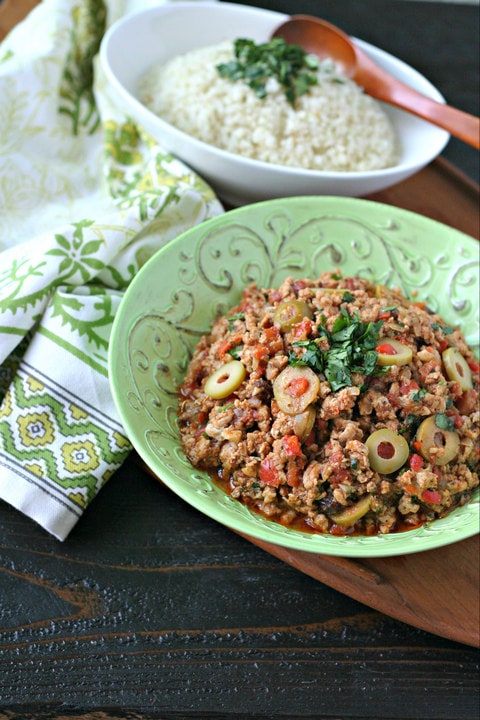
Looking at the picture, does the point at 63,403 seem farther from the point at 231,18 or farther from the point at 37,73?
the point at 231,18

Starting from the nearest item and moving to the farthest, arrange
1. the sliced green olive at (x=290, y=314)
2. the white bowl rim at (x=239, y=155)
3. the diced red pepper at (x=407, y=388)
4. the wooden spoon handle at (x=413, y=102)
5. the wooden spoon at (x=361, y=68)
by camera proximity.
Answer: the diced red pepper at (x=407, y=388)
the sliced green olive at (x=290, y=314)
the white bowl rim at (x=239, y=155)
the wooden spoon handle at (x=413, y=102)
the wooden spoon at (x=361, y=68)

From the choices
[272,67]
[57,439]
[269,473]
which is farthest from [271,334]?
[272,67]

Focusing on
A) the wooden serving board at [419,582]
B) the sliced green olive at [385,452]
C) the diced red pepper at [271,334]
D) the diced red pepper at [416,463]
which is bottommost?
the wooden serving board at [419,582]

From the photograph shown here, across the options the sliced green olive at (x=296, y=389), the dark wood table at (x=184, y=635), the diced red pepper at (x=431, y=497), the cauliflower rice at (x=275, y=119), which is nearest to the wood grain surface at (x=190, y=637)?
the dark wood table at (x=184, y=635)

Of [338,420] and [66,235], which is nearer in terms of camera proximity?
[338,420]

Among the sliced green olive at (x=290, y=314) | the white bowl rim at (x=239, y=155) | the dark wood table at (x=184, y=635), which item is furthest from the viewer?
the white bowl rim at (x=239, y=155)

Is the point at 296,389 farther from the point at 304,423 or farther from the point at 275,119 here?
the point at 275,119

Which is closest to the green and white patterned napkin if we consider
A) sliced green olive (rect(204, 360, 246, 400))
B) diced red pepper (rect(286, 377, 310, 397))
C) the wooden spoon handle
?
sliced green olive (rect(204, 360, 246, 400))

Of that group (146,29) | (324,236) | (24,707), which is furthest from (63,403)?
(146,29)

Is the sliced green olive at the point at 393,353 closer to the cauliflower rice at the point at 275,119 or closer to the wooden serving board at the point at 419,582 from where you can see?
the wooden serving board at the point at 419,582
